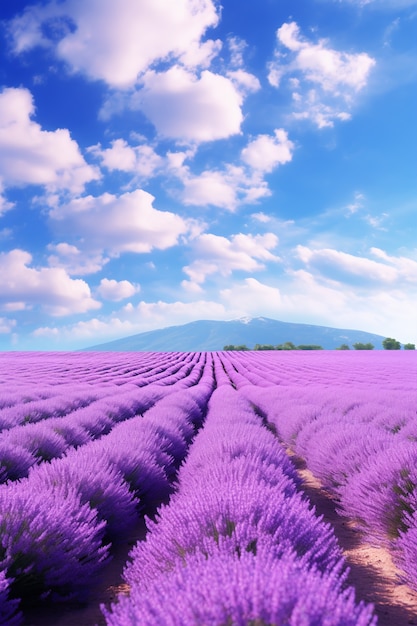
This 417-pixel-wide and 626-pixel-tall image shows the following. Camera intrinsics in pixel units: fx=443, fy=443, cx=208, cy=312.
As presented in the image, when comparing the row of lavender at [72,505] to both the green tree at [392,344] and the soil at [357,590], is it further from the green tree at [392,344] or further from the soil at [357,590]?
the green tree at [392,344]

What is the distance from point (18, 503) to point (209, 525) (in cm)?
104

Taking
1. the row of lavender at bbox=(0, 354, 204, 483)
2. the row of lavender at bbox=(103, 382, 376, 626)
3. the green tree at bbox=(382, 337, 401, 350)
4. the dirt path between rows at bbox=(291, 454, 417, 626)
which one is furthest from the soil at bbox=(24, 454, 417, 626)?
the green tree at bbox=(382, 337, 401, 350)

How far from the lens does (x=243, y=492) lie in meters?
2.06

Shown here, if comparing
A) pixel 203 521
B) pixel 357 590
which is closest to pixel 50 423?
pixel 203 521

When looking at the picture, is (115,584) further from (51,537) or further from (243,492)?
(243,492)

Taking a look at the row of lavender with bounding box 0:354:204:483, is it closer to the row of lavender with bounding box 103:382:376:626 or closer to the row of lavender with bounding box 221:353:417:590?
the row of lavender with bounding box 103:382:376:626

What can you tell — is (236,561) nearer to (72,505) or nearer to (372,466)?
(72,505)

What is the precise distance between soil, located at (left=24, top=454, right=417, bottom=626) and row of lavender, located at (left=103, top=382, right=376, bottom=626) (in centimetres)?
22

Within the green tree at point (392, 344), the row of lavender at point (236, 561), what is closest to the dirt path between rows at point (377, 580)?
the row of lavender at point (236, 561)

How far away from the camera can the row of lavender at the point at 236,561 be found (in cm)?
103

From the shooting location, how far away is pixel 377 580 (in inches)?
92.0

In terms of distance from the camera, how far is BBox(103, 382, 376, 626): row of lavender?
3.37ft

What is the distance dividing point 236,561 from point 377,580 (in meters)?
1.51

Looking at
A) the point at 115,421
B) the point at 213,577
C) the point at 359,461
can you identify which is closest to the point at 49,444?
the point at 115,421
